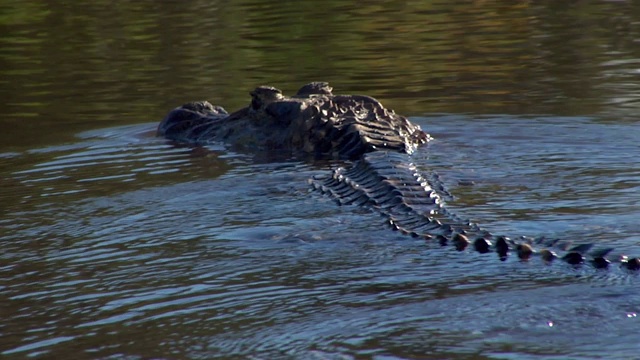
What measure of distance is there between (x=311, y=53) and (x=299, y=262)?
24.9ft

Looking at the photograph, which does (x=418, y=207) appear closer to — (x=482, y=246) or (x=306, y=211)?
Result: (x=306, y=211)

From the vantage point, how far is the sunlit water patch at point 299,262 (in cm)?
365

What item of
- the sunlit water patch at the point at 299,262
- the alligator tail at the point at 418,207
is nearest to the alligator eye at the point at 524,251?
the alligator tail at the point at 418,207

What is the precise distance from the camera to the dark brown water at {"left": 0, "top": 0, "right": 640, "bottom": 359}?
374 cm

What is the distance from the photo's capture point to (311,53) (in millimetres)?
12055

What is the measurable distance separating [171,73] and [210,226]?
6.07 metres

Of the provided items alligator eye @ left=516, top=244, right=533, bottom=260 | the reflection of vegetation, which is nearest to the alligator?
alligator eye @ left=516, top=244, right=533, bottom=260

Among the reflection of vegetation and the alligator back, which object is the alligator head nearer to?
the alligator back

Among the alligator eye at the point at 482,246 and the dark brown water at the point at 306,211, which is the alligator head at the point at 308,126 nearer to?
the dark brown water at the point at 306,211

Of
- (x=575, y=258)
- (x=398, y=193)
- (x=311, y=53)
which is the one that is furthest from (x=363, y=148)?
(x=311, y=53)

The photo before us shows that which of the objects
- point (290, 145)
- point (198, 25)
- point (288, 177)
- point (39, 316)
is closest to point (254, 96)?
point (290, 145)

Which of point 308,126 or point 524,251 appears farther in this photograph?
point 308,126

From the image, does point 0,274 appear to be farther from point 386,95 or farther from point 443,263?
point 386,95

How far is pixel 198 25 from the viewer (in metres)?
14.3
